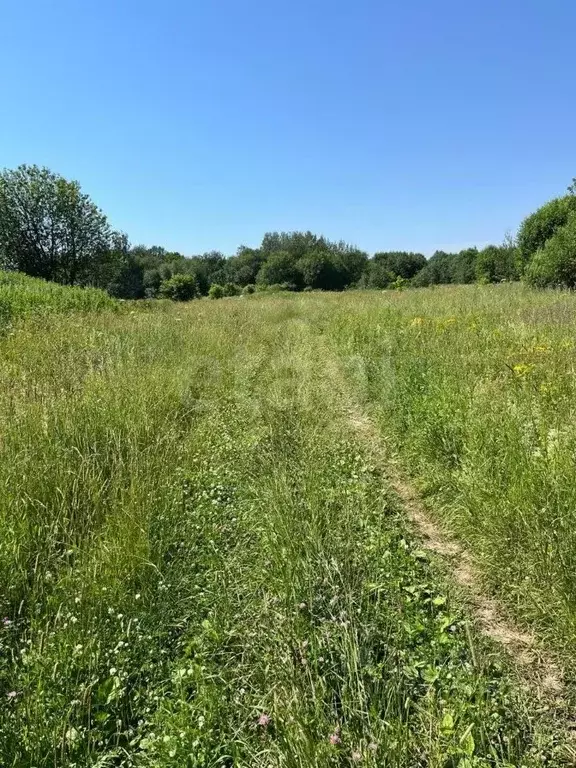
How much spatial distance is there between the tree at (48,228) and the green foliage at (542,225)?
1341 inches

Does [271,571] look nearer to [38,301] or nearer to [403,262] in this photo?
[38,301]

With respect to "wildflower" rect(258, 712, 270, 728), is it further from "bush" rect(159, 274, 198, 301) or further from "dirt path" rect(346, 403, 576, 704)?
"bush" rect(159, 274, 198, 301)

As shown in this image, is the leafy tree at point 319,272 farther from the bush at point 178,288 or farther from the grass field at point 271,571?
the grass field at point 271,571

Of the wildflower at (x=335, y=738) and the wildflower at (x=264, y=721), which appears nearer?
the wildflower at (x=335, y=738)

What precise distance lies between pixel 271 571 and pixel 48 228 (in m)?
43.7

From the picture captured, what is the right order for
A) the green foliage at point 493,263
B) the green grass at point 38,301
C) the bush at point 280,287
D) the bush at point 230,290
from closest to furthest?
the green grass at point 38,301
the green foliage at point 493,263
the bush at point 280,287
the bush at point 230,290

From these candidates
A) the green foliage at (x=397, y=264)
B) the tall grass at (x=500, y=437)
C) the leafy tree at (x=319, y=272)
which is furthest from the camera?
the green foliage at (x=397, y=264)

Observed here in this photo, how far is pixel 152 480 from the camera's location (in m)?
3.26

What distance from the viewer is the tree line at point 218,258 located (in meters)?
17.9

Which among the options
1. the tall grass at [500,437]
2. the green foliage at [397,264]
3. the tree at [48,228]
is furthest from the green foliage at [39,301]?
the green foliage at [397,264]

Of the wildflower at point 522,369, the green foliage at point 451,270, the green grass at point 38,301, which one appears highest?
the green foliage at point 451,270

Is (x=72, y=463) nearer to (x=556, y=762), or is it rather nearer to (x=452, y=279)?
(x=556, y=762)

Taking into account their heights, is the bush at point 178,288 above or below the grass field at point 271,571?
above

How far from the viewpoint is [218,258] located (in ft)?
347
